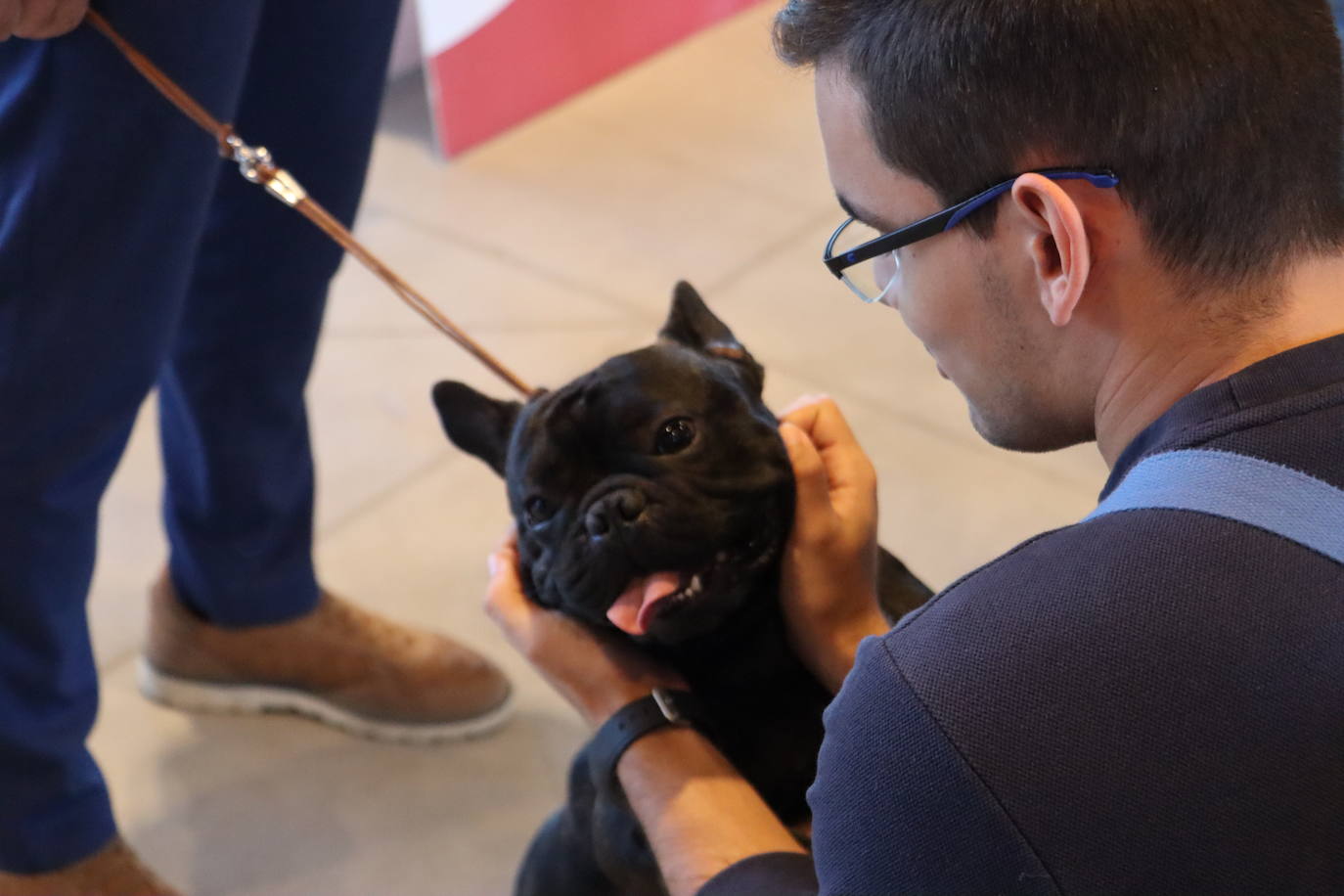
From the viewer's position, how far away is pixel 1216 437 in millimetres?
891

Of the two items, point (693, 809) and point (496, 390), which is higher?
point (693, 809)

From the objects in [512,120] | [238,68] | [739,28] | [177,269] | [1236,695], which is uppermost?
[238,68]

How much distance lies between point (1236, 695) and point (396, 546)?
201 centimetres

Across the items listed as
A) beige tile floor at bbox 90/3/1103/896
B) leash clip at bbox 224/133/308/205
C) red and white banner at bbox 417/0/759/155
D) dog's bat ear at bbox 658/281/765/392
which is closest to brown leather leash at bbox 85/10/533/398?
leash clip at bbox 224/133/308/205

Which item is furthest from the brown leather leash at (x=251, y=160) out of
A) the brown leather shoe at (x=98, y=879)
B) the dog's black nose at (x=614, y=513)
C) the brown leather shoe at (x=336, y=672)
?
the brown leather shoe at (x=98, y=879)

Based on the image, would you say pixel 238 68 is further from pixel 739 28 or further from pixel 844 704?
pixel 739 28

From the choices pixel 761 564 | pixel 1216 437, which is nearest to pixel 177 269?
pixel 761 564

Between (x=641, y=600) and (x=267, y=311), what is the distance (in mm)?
812

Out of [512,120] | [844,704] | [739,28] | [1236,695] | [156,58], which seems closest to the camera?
[1236,695]

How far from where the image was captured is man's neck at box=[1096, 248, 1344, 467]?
37.9 inches

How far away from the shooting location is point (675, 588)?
136 centimetres

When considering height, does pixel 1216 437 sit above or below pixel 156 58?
below

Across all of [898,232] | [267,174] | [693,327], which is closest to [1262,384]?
[898,232]

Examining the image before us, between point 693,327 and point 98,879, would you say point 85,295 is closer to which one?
point 693,327
